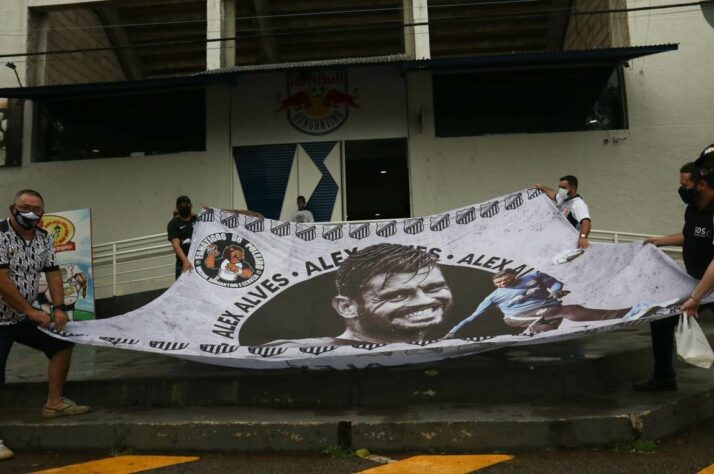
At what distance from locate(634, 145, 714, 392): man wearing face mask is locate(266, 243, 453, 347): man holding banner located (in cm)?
172

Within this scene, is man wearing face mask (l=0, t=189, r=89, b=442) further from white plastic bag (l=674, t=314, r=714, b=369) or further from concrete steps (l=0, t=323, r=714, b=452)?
white plastic bag (l=674, t=314, r=714, b=369)

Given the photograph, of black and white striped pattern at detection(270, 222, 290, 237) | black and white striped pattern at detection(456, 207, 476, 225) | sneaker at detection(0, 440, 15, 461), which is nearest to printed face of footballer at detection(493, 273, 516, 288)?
black and white striped pattern at detection(456, 207, 476, 225)

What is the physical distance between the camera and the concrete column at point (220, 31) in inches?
421

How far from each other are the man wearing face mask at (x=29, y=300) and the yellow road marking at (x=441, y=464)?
2.64 meters

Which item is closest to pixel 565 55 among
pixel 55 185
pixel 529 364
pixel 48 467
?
pixel 529 364

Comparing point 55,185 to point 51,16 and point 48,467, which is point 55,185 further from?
point 48,467

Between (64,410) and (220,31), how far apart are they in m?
8.86

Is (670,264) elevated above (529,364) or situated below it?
above

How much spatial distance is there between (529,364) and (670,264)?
56.0 inches

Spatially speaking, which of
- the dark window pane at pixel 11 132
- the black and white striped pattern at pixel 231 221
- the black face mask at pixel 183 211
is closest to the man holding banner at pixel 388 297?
the black and white striped pattern at pixel 231 221

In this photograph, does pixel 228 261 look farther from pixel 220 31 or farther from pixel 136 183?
pixel 220 31

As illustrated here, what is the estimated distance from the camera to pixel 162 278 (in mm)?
10422

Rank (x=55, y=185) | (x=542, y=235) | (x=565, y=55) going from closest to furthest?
1. (x=542, y=235)
2. (x=565, y=55)
3. (x=55, y=185)

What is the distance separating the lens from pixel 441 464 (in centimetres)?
334
